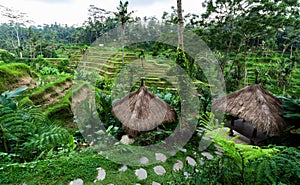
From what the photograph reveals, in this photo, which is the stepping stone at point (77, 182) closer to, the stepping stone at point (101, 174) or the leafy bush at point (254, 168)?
the stepping stone at point (101, 174)

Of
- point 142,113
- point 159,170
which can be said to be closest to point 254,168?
point 159,170

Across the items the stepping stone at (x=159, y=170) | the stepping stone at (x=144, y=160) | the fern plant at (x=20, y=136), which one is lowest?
the stepping stone at (x=159, y=170)

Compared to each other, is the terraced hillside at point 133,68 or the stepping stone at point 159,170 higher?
the terraced hillside at point 133,68

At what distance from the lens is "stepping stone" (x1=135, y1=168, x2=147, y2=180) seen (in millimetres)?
2541

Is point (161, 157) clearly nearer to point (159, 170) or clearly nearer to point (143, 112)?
point (159, 170)

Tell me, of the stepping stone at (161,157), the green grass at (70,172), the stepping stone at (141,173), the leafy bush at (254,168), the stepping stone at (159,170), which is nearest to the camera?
the leafy bush at (254,168)

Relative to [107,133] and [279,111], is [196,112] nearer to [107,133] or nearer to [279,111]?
[279,111]

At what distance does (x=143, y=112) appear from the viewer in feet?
11.2

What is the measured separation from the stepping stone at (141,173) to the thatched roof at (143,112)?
0.84 metres

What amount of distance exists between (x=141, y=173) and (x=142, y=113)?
1079 millimetres

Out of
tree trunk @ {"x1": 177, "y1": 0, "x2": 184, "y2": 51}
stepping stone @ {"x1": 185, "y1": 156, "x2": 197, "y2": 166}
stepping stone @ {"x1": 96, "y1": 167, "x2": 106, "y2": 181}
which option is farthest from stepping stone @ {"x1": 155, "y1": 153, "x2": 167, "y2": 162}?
tree trunk @ {"x1": 177, "y1": 0, "x2": 184, "y2": 51}

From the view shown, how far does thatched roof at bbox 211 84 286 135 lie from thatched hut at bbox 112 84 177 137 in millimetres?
1262

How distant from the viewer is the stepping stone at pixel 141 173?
2541 mm

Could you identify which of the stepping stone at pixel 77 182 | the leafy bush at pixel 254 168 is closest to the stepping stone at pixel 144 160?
the stepping stone at pixel 77 182
